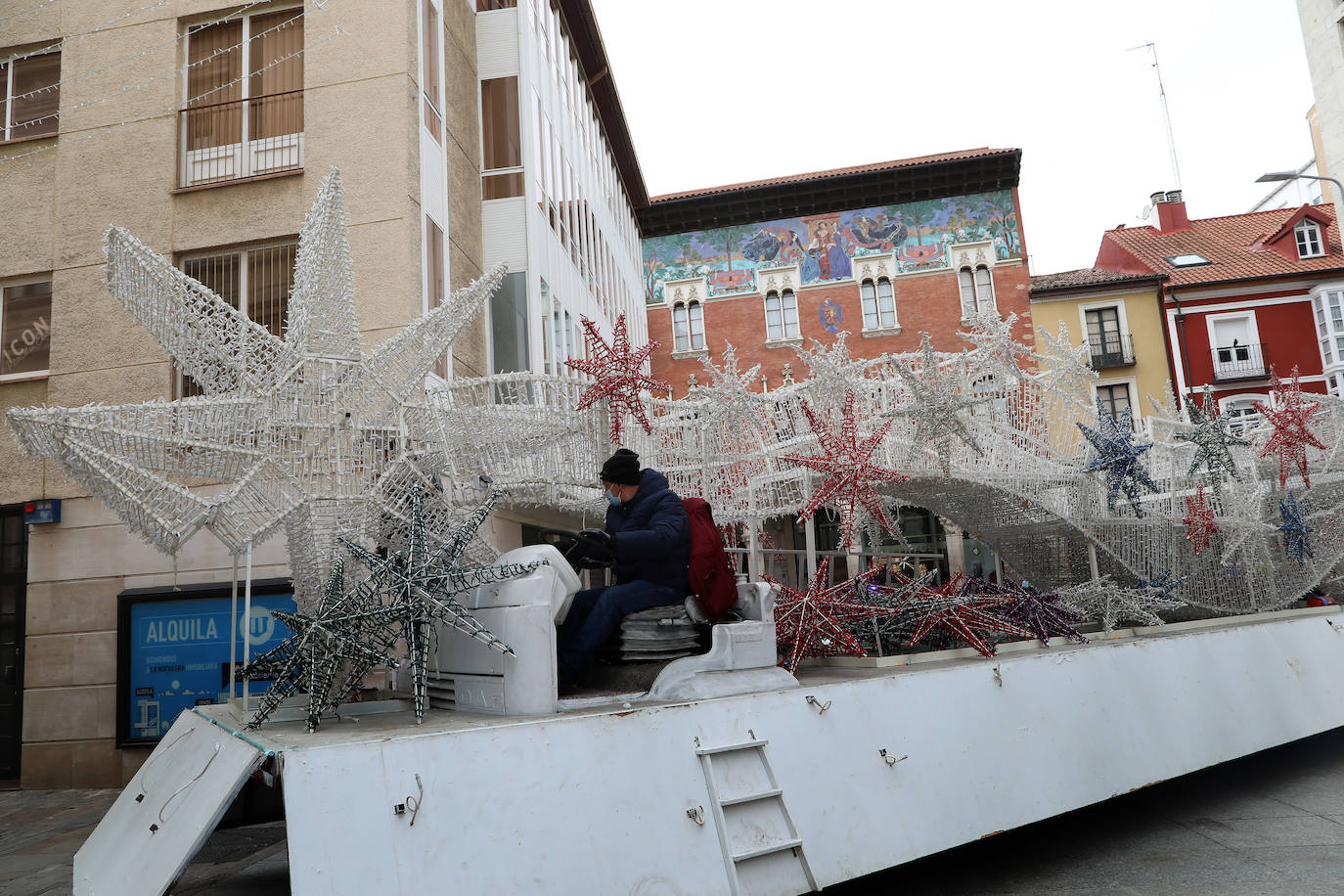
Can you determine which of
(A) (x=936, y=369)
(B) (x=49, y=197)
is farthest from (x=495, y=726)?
(B) (x=49, y=197)

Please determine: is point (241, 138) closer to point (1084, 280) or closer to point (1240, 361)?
point (1084, 280)

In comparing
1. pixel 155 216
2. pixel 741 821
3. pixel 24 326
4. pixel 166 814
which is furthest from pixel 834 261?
pixel 166 814

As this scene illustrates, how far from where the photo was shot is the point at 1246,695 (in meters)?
7.46

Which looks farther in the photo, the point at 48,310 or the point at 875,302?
the point at 875,302

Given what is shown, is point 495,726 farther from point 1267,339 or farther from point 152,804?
point 1267,339

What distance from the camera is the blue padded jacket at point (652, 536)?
5348 millimetres

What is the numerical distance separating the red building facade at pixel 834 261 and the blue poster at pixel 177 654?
68.3 feet

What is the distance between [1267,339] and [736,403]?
28.5 metres

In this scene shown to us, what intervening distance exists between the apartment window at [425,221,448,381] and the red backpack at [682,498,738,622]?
7.33 metres

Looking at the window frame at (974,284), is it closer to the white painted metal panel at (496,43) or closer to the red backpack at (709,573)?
the white painted metal panel at (496,43)

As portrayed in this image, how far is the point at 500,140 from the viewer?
1490cm

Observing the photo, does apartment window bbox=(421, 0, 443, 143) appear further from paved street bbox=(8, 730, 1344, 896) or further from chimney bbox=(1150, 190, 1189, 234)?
chimney bbox=(1150, 190, 1189, 234)

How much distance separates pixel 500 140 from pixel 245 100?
143 inches

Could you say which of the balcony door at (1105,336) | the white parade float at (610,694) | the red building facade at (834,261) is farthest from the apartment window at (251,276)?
the balcony door at (1105,336)
